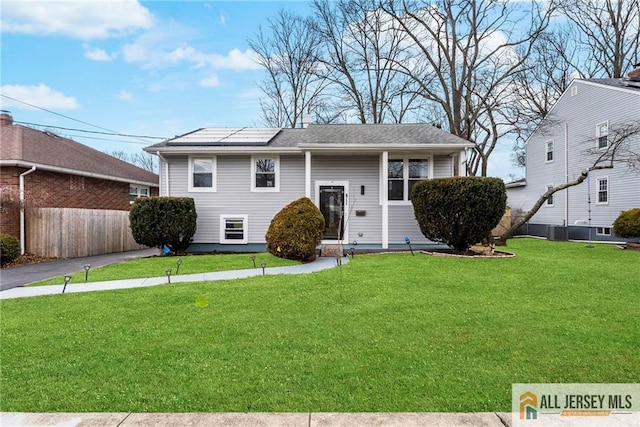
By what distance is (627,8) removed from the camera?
21.8 m

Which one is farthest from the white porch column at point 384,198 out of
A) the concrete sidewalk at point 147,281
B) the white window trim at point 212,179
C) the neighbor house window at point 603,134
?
the neighbor house window at point 603,134

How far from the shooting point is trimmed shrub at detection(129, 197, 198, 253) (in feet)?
35.9

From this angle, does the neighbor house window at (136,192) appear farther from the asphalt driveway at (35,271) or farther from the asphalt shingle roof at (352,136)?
the asphalt driveway at (35,271)

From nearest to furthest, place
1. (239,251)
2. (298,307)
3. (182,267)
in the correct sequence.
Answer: (298,307)
(182,267)
(239,251)

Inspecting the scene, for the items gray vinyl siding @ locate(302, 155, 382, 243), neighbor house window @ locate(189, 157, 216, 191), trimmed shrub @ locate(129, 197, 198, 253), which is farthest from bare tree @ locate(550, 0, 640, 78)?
trimmed shrub @ locate(129, 197, 198, 253)

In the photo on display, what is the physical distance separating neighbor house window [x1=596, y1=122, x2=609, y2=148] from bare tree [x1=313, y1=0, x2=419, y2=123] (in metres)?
10.5

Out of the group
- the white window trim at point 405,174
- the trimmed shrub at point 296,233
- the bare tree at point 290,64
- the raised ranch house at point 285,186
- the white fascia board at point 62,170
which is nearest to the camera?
the trimmed shrub at point 296,233

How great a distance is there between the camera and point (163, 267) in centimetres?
907

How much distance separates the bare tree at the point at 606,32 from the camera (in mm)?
21812

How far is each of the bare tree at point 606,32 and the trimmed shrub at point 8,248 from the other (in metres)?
28.2

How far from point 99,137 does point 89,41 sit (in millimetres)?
10634

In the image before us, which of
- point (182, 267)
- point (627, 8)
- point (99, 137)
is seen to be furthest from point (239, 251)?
point (627, 8)

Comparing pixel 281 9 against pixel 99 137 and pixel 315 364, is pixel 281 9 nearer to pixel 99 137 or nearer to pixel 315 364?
pixel 99 137

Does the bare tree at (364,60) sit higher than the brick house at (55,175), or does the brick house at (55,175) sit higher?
the bare tree at (364,60)
